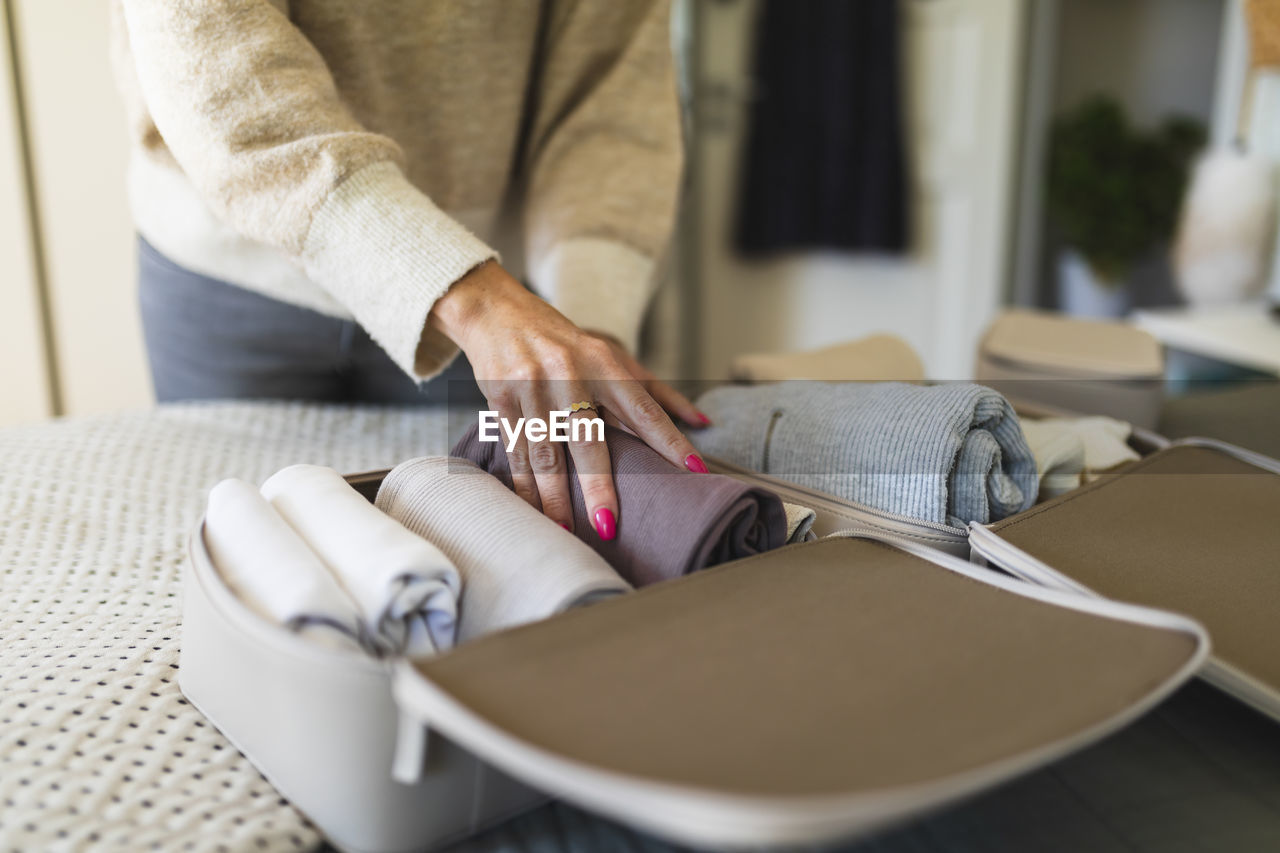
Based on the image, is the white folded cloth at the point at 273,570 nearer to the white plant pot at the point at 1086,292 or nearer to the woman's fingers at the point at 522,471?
the woman's fingers at the point at 522,471

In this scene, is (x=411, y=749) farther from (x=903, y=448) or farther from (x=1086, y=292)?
(x=1086, y=292)

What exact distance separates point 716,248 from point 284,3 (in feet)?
7.37

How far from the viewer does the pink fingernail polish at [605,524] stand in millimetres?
512

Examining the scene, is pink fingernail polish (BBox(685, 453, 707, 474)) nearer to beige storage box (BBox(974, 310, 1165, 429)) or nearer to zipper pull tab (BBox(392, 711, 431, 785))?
zipper pull tab (BBox(392, 711, 431, 785))

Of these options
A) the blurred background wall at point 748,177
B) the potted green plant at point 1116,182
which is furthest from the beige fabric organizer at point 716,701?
the potted green plant at point 1116,182

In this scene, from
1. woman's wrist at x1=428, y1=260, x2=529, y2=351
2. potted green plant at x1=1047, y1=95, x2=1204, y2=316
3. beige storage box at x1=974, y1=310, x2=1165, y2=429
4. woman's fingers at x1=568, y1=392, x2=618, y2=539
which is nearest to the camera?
woman's fingers at x1=568, y1=392, x2=618, y2=539

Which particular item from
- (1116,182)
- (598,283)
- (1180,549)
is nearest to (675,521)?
(1180,549)

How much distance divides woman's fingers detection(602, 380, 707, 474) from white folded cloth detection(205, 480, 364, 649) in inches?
8.0

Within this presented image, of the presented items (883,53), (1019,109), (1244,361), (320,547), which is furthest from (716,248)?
(320,547)

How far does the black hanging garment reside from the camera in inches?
98.2

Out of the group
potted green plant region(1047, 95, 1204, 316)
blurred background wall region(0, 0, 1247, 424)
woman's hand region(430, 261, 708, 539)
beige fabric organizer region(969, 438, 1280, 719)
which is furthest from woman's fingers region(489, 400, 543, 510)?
potted green plant region(1047, 95, 1204, 316)

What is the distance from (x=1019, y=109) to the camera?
241 centimetres

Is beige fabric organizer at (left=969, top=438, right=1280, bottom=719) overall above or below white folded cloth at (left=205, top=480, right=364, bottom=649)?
below

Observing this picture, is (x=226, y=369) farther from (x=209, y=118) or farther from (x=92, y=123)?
(x=92, y=123)
